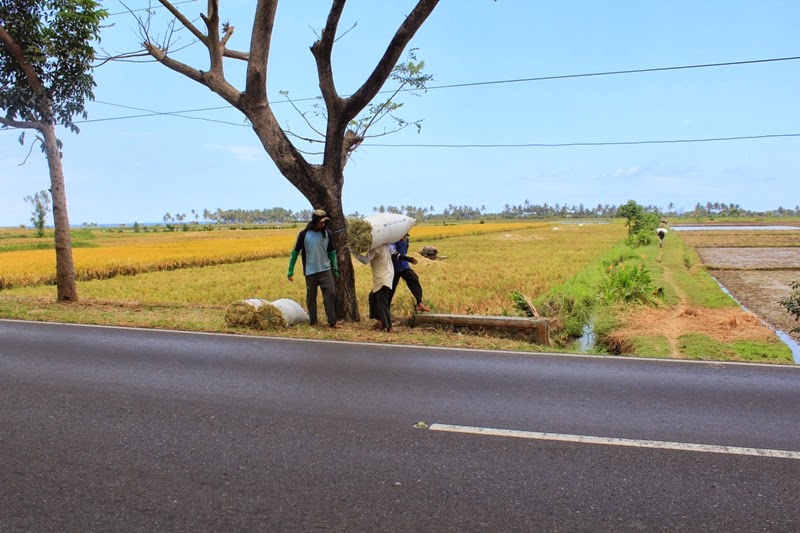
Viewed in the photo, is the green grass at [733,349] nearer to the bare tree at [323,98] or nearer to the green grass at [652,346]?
the green grass at [652,346]

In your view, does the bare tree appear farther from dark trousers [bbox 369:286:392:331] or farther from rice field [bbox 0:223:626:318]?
rice field [bbox 0:223:626:318]

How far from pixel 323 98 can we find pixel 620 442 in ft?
25.7

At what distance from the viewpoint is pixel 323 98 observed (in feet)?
34.6

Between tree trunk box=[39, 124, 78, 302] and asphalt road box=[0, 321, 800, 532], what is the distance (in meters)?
6.78

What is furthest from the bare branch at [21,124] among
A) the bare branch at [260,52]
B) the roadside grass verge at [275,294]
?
the bare branch at [260,52]

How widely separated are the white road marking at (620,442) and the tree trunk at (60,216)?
11.5m

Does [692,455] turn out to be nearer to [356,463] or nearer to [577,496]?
[577,496]

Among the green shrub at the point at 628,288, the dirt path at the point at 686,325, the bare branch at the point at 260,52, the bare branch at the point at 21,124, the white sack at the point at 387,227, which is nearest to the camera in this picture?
the white sack at the point at 387,227

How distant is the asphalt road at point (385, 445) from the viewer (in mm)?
3539

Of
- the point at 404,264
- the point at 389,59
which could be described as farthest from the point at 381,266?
the point at 389,59

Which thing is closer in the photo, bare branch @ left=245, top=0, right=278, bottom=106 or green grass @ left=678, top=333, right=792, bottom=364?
green grass @ left=678, top=333, right=792, bottom=364

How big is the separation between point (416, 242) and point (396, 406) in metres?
45.5

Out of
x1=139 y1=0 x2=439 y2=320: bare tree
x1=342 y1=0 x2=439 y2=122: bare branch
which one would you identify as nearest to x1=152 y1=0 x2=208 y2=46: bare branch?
x1=139 y1=0 x2=439 y2=320: bare tree

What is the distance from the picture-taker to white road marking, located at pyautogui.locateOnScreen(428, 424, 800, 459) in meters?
Answer: 4.45
